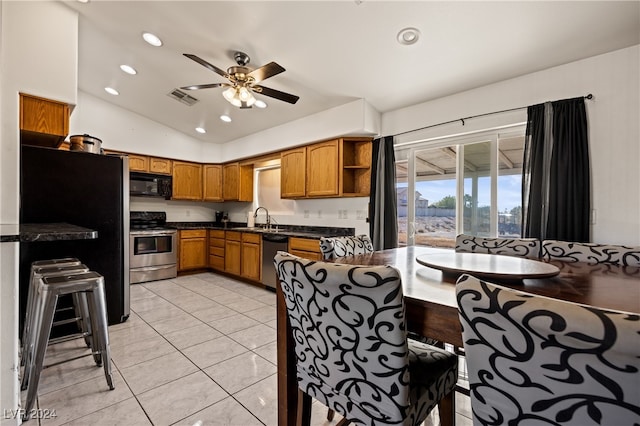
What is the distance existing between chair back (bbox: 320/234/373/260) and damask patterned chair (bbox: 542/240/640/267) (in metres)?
1.21

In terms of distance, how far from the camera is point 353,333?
918 mm

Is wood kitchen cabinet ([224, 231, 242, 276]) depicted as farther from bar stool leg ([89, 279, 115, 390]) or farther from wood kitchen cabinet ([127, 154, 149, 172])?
bar stool leg ([89, 279, 115, 390])

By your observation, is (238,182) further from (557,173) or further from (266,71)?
(557,173)

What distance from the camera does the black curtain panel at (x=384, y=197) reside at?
3.47m

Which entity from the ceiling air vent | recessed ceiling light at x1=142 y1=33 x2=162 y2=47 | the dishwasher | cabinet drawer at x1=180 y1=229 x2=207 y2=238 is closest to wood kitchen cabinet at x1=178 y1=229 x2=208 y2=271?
cabinet drawer at x1=180 y1=229 x2=207 y2=238

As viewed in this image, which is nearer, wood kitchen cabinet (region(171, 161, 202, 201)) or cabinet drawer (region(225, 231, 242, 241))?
cabinet drawer (region(225, 231, 242, 241))

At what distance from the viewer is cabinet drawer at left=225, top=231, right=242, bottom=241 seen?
4.85 metres

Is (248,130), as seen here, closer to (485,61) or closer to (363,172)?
(363,172)

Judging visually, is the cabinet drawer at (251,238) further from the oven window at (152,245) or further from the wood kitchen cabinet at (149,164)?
the wood kitchen cabinet at (149,164)

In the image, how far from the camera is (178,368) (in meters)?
2.15

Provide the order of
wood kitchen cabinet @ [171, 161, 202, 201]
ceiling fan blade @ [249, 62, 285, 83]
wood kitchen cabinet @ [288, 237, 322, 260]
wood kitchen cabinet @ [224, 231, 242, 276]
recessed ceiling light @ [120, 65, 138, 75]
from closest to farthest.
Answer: ceiling fan blade @ [249, 62, 285, 83], recessed ceiling light @ [120, 65, 138, 75], wood kitchen cabinet @ [288, 237, 322, 260], wood kitchen cabinet @ [224, 231, 242, 276], wood kitchen cabinet @ [171, 161, 202, 201]

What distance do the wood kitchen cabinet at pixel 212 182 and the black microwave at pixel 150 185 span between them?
0.64m

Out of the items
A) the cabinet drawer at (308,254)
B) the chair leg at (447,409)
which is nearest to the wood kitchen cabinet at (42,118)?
the cabinet drawer at (308,254)

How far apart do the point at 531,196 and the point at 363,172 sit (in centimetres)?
192
